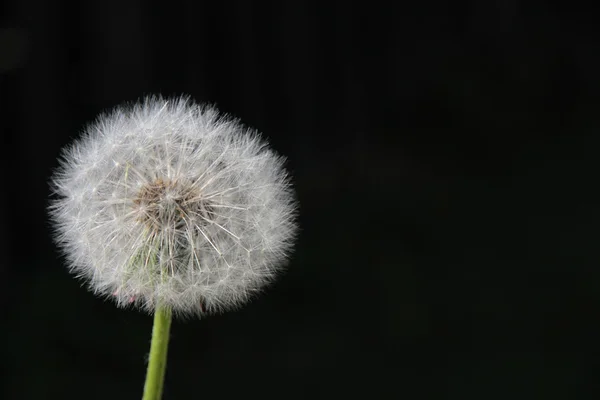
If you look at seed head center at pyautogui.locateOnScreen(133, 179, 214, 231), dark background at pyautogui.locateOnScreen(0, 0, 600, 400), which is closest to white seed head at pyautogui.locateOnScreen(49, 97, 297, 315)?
seed head center at pyautogui.locateOnScreen(133, 179, 214, 231)

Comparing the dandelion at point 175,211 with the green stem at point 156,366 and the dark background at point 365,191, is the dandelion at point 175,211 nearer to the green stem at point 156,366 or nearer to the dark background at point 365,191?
the green stem at point 156,366

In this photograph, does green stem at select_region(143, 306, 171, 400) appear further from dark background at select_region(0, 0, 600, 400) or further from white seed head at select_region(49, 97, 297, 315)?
dark background at select_region(0, 0, 600, 400)

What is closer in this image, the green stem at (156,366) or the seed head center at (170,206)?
the green stem at (156,366)

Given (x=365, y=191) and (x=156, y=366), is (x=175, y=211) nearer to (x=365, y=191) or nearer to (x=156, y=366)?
(x=156, y=366)

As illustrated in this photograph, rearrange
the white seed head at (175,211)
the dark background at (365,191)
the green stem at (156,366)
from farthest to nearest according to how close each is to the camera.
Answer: the dark background at (365,191)
the white seed head at (175,211)
the green stem at (156,366)

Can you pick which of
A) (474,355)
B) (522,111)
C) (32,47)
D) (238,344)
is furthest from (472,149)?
(32,47)

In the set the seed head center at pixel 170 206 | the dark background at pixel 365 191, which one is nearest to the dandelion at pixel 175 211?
the seed head center at pixel 170 206

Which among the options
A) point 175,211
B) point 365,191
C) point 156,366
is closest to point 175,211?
point 175,211

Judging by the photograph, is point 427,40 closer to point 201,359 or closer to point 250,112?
point 250,112
